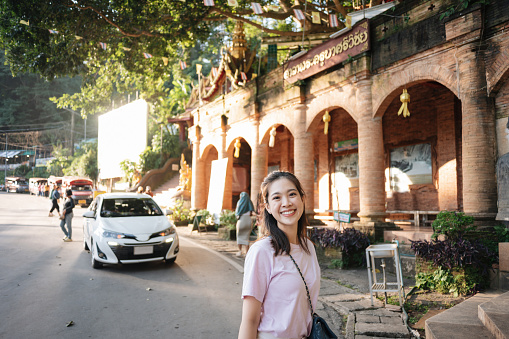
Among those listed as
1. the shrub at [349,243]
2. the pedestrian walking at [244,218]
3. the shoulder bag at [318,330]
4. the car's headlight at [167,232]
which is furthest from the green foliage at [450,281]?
the shoulder bag at [318,330]

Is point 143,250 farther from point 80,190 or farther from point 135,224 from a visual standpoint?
point 80,190

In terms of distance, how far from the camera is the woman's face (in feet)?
6.60

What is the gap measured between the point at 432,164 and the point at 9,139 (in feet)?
216

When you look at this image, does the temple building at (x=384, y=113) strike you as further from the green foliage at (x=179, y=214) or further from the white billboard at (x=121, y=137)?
the white billboard at (x=121, y=137)

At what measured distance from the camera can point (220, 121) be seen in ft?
61.1

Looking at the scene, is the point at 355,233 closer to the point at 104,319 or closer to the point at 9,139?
the point at 104,319

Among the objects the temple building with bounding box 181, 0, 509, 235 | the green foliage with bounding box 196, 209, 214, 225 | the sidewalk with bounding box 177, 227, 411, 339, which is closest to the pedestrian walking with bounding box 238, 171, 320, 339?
the sidewalk with bounding box 177, 227, 411, 339

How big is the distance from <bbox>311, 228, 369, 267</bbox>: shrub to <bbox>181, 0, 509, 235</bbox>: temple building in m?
0.62

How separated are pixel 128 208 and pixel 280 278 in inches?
306

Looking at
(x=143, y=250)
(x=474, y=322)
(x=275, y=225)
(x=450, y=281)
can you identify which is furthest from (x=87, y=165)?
(x=275, y=225)

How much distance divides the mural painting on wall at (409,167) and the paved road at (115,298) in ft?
26.0

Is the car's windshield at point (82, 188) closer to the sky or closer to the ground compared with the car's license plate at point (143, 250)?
closer to the sky

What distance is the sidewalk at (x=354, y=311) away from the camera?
15.0 feet

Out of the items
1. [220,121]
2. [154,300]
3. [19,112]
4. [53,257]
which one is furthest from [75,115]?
[154,300]
